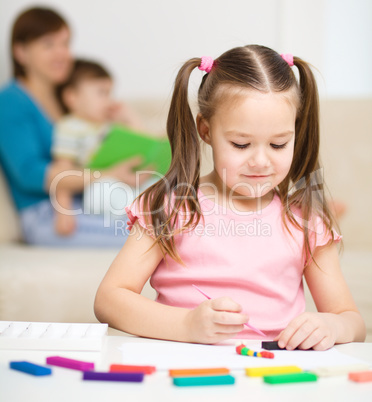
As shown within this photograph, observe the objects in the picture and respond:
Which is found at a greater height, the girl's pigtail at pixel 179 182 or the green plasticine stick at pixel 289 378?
the girl's pigtail at pixel 179 182

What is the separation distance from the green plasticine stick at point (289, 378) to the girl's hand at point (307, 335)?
15 centimetres

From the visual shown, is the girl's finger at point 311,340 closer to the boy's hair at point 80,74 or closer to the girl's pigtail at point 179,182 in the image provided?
the girl's pigtail at point 179,182

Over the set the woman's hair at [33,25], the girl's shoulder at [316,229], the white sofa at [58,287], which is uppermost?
the woman's hair at [33,25]

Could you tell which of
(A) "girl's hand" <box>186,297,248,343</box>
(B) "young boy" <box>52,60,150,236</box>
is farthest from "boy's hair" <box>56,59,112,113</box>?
(A) "girl's hand" <box>186,297,248,343</box>

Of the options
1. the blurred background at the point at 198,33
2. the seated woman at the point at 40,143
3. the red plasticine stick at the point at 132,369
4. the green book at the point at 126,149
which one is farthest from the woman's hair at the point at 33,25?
the red plasticine stick at the point at 132,369

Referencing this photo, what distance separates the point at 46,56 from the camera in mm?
2248

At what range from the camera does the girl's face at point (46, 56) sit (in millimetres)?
2254

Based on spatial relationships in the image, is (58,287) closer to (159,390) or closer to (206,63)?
(206,63)

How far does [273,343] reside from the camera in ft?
2.47

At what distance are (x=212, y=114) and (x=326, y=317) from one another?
0.37 m

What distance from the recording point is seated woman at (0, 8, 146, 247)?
1.99 metres

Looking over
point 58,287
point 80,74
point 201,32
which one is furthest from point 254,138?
point 201,32

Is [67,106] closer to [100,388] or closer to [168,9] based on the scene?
[168,9]

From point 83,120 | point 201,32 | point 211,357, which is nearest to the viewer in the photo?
point 211,357
